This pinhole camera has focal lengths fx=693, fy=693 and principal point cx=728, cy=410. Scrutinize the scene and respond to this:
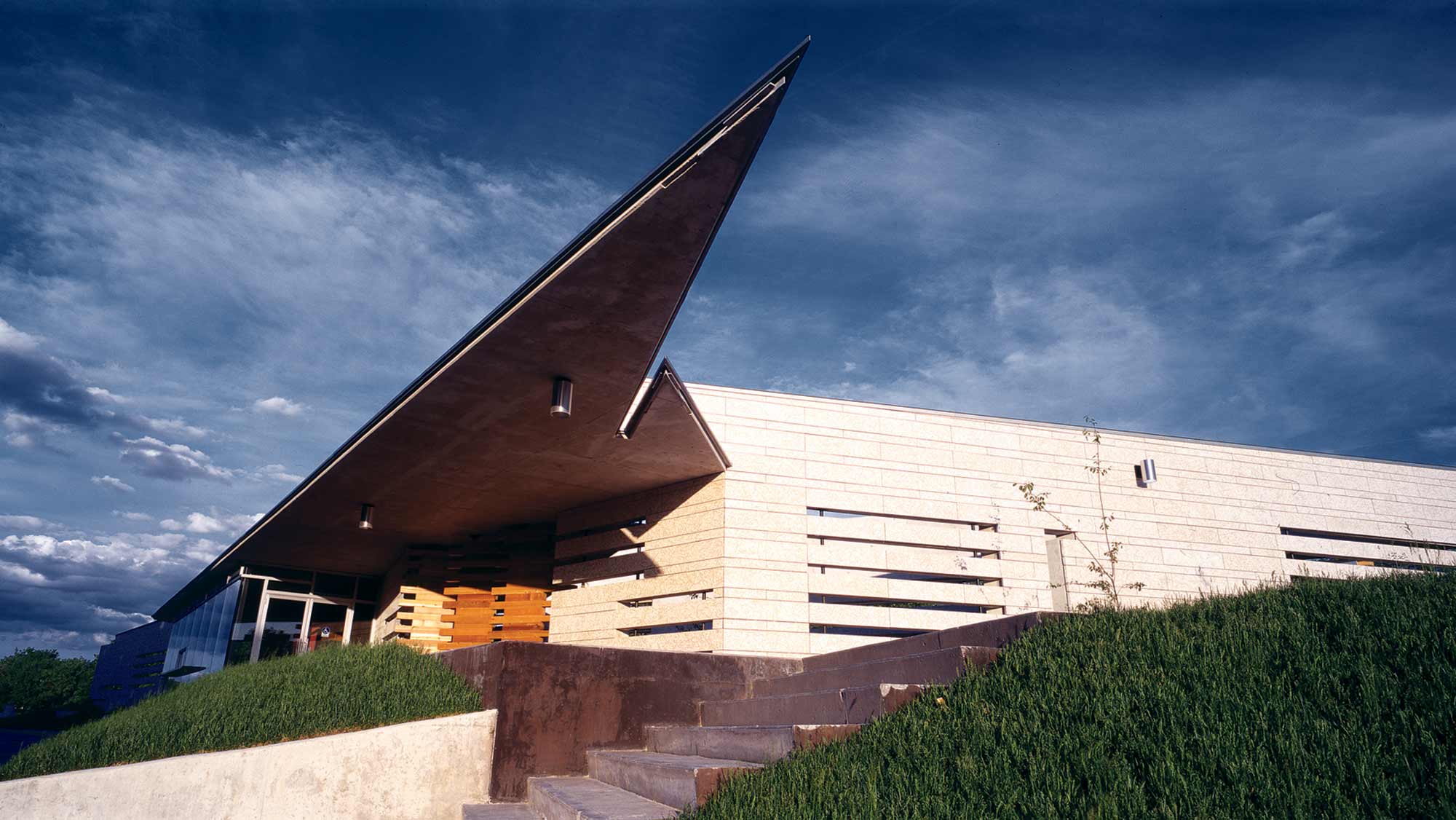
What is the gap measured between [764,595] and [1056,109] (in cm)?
807

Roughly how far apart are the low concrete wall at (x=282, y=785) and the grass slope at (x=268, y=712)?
13.6 inches

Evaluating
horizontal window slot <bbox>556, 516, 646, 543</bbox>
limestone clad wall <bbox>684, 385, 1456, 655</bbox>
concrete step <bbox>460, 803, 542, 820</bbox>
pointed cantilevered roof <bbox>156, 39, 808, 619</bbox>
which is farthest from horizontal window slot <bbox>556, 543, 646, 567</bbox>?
concrete step <bbox>460, 803, 542, 820</bbox>

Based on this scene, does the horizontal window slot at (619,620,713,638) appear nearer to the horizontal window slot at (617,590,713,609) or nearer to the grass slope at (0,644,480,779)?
the horizontal window slot at (617,590,713,609)

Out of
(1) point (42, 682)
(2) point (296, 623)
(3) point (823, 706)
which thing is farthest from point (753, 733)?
(1) point (42, 682)

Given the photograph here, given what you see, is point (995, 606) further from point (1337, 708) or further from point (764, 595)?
point (1337, 708)

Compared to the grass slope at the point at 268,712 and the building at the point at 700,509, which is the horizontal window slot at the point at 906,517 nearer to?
the building at the point at 700,509

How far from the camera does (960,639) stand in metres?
5.02

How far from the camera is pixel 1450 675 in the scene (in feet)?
8.70

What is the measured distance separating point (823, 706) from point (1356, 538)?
16231mm

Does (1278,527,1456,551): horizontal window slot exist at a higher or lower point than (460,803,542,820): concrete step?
higher

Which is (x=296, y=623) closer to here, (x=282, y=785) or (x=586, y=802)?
(x=282, y=785)

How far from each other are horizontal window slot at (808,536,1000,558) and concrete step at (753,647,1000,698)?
165 inches

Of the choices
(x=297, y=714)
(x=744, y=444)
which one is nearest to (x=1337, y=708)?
(x=297, y=714)

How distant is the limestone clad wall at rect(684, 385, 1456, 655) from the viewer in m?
10.8
